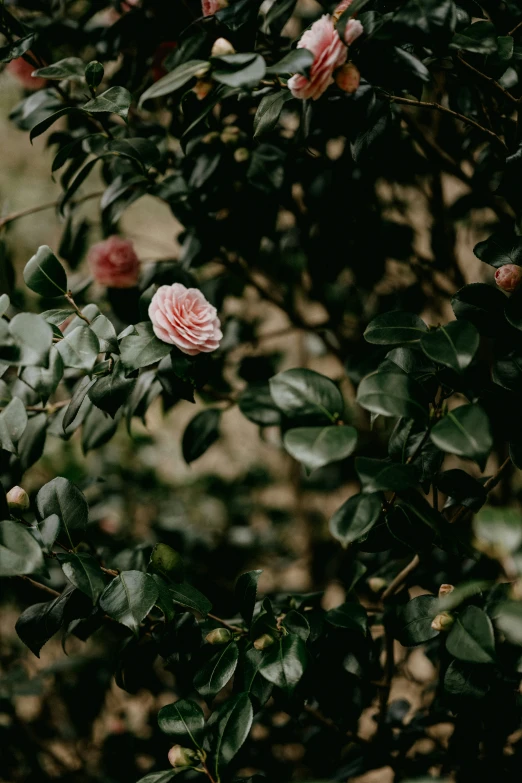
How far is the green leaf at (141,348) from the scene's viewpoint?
27.2 inches

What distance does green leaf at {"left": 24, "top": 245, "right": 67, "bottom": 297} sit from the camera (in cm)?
72

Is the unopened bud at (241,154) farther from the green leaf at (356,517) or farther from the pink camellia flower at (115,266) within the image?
the green leaf at (356,517)

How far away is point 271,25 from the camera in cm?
85

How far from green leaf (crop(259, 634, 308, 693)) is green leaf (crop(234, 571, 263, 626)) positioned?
0.06 metres

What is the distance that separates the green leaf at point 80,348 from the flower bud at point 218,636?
1.08 ft

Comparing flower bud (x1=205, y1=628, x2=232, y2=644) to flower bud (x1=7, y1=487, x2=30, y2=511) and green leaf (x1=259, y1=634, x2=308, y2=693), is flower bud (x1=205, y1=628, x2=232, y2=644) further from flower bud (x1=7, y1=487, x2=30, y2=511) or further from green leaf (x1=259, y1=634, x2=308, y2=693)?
flower bud (x1=7, y1=487, x2=30, y2=511)

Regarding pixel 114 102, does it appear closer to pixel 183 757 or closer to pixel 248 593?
pixel 248 593

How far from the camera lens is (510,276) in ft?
2.10

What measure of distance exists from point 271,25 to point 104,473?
1266mm

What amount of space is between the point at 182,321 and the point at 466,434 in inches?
13.9

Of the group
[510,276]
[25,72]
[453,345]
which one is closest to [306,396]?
[453,345]

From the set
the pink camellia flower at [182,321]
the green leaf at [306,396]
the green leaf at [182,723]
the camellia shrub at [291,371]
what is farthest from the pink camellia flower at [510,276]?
the green leaf at [182,723]

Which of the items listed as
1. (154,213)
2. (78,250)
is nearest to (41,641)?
(78,250)

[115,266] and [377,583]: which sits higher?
[115,266]
